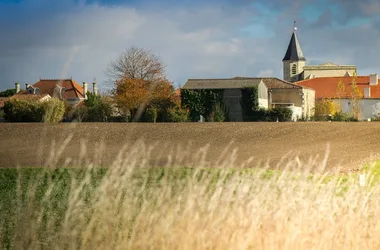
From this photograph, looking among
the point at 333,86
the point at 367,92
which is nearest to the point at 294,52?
the point at 333,86

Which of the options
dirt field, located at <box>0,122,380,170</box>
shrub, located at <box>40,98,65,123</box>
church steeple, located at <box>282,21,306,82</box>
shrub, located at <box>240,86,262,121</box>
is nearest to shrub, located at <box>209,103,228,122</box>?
shrub, located at <box>240,86,262,121</box>

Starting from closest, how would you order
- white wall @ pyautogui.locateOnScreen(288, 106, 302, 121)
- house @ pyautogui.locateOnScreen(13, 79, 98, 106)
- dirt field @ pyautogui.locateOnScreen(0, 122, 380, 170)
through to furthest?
dirt field @ pyautogui.locateOnScreen(0, 122, 380, 170) < white wall @ pyautogui.locateOnScreen(288, 106, 302, 121) < house @ pyautogui.locateOnScreen(13, 79, 98, 106)

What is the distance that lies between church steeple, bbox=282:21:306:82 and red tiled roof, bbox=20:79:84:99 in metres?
50.2

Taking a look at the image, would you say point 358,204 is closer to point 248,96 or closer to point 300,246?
point 300,246

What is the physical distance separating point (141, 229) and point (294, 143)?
64.3ft

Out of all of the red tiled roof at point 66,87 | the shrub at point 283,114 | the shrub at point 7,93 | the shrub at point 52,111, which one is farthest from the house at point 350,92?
the shrub at point 7,93

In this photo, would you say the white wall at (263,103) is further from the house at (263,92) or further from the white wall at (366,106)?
the white wall at (366,106)

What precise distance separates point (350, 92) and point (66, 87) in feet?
102

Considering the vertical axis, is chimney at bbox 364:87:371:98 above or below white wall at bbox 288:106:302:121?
above

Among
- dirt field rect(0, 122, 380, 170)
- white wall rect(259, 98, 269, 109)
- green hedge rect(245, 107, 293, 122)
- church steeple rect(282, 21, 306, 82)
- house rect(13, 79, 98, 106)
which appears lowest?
dirt field rect(0, 122, 380, 170)

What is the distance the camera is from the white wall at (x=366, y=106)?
60.3 m

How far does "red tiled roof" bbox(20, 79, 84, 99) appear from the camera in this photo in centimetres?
6341

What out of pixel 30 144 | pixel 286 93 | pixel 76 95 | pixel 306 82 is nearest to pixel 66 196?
pixel 30 144

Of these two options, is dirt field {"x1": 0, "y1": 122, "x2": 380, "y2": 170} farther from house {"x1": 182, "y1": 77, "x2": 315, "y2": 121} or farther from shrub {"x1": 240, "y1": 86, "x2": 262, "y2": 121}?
house {"x1": 182, "y1": 77, "x2": 315, "y2": 121}
